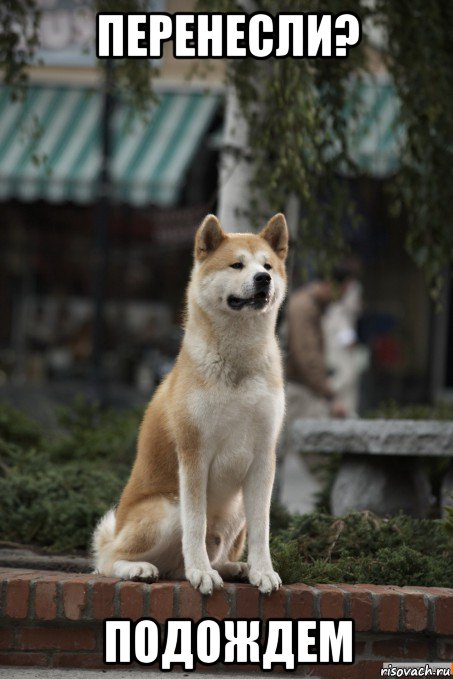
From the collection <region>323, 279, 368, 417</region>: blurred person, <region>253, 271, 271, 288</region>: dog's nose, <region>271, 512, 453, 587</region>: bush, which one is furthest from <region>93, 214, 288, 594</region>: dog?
<region>323, 279, 368, 417</region>: blurred person

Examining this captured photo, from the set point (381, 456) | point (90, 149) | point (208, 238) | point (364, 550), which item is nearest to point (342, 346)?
point (90, 149)

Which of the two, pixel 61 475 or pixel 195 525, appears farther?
pixel 61 475

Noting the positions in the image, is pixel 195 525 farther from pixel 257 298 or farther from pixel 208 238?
pixel 208 238

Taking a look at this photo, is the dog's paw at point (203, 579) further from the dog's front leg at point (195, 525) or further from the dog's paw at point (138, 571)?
the dog's paw at point (138, 571)

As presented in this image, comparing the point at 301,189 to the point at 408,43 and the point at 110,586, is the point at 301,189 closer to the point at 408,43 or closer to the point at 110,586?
the point at 408,43

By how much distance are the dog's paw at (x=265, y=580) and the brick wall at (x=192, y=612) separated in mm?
34

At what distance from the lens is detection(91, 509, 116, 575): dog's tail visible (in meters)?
4.60

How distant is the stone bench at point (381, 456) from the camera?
6.18 m

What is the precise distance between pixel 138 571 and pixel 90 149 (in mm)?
10259

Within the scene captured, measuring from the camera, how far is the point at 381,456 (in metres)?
6.71

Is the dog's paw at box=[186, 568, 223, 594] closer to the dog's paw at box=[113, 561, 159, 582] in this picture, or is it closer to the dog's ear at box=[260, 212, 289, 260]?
the dog's paw at box=[113, 561, 159, 582]

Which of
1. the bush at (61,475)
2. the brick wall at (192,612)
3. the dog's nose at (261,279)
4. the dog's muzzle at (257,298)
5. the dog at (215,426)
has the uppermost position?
the dog's nose at (261,279)

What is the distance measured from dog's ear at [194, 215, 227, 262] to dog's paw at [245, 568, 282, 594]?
4.08 ft

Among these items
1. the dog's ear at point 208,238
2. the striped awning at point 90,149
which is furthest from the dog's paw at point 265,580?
→ the striped awning at point 90,149
